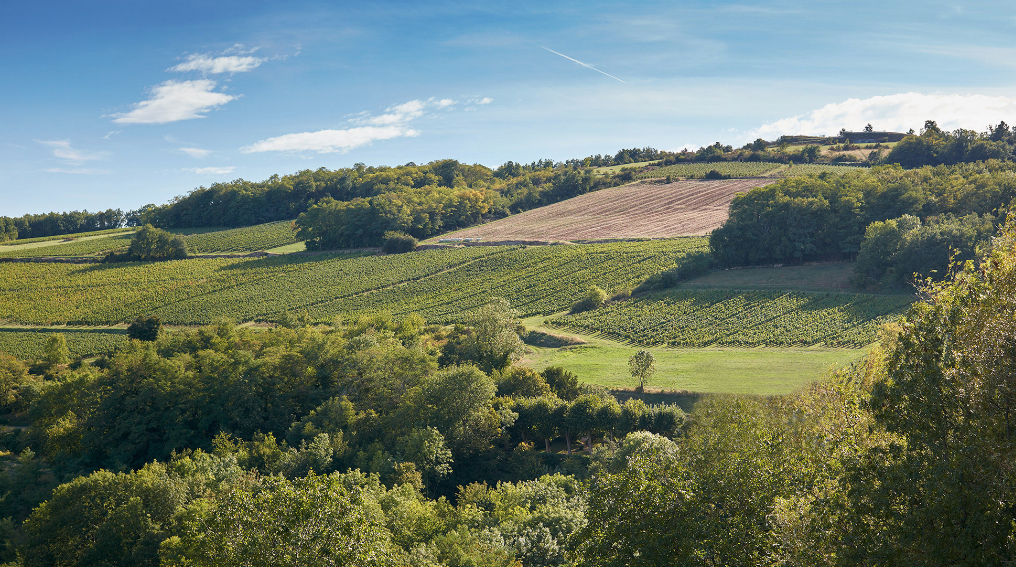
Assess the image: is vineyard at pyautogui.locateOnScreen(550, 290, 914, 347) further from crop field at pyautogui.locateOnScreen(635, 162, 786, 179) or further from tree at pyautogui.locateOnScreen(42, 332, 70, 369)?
crop field at pyautogui.locateOnScreen(635, 162, 786, 179)

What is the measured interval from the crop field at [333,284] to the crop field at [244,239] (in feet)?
44.3

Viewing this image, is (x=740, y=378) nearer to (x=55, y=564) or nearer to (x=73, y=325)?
(x=55, y=564)

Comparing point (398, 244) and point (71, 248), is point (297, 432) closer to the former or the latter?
point (398, 244)

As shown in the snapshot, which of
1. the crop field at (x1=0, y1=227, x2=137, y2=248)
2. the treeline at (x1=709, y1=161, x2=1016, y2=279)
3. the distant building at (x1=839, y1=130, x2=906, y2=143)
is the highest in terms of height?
the distant building at (x1=839, y1=130, x2=906, y2=143)

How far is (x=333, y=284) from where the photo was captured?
3590 inches

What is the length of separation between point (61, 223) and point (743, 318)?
6672 inches

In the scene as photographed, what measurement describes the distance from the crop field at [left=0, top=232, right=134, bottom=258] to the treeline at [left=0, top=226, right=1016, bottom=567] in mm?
67407

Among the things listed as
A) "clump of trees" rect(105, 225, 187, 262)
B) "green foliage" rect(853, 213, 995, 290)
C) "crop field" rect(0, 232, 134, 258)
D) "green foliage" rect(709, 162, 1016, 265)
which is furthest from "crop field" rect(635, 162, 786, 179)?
"crop field" rect(0, 232, 134, 258)

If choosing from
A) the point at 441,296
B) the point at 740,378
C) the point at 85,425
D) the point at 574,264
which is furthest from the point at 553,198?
the point at 85,425

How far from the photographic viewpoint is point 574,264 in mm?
86312

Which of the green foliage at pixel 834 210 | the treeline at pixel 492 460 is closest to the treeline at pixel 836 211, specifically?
the green foliage at pixel 834 210

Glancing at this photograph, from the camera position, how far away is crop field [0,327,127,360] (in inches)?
2657

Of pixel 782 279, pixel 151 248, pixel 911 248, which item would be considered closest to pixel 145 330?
pixel 151 248

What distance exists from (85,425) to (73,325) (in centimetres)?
3905
